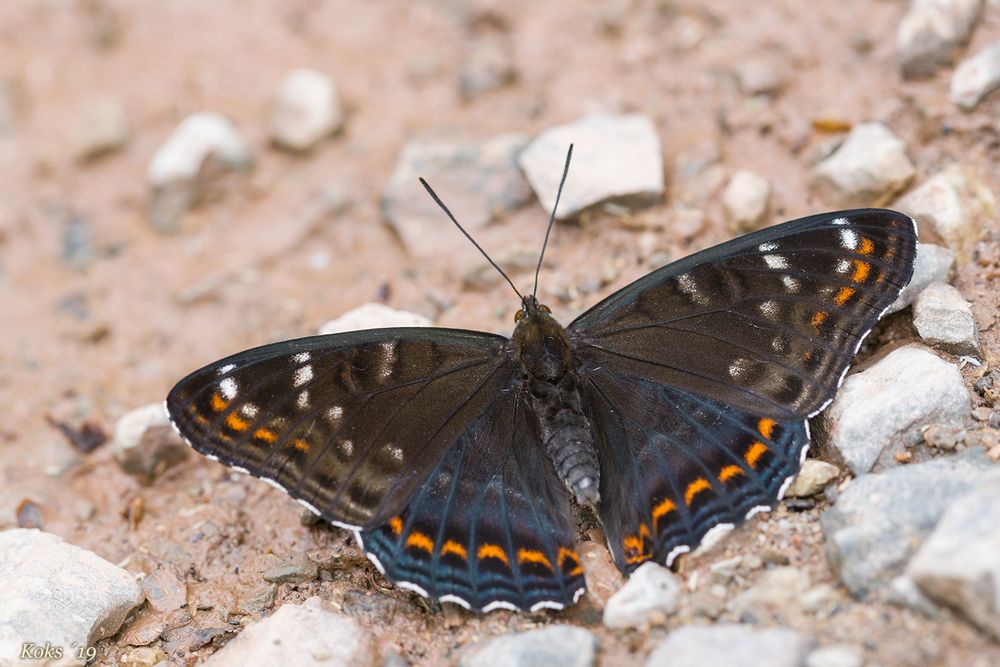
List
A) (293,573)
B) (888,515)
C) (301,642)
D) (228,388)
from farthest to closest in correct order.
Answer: (293,573), (228,388), (301,642), (888,515)

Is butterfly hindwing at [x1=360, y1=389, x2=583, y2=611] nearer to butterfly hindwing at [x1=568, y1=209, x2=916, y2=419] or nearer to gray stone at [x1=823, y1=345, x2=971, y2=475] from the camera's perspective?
butterfly hindwing at [x1=568, y1=209, x2=916, y2=419]

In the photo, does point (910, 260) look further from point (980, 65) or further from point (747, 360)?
point (980, 65)

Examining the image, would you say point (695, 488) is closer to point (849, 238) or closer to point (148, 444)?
point (849, 238)

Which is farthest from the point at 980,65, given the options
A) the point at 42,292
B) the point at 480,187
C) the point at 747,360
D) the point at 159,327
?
the point at 42,292

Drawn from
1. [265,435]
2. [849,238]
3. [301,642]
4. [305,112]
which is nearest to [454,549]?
[301,642]

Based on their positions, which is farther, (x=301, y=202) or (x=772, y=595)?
(x=301, y=202)

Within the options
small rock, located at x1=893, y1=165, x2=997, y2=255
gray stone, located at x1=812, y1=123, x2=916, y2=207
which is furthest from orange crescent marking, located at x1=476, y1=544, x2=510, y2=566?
gray stone, located at x1=812, y1=123, x2=916, y2=207

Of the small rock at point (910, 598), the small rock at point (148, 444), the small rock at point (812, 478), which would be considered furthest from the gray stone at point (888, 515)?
the small rock at point (148, 444)

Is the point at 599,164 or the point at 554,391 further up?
the point at 599,164

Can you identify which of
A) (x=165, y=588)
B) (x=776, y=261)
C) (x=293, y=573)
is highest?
(x=776, y=261)
